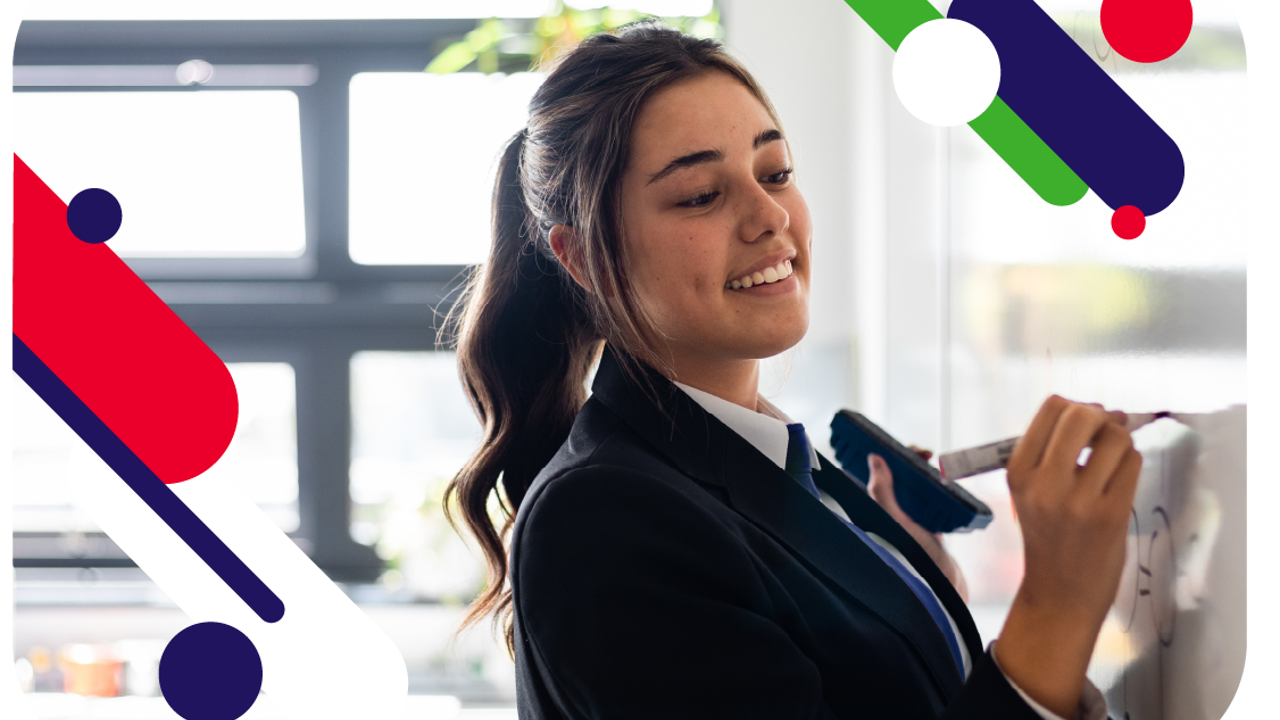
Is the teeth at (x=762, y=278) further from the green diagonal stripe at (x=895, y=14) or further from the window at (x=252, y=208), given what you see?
the window at (x=252, y=208)

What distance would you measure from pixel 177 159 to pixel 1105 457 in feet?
7.14

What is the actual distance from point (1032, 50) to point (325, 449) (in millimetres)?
1903

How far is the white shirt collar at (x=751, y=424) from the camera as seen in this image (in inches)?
29.7

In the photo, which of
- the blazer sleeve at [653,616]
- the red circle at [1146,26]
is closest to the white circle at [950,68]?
the red circle at [1146,26]

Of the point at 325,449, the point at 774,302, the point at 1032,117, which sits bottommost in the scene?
the point at 325,449

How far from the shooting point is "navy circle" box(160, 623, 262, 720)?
175 centimetres

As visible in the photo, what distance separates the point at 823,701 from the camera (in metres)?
0.57

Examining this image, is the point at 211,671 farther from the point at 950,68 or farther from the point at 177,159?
the point at 950,68

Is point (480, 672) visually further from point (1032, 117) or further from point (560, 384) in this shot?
point (1032, 117)

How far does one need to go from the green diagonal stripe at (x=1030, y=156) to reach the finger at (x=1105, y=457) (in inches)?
10.5

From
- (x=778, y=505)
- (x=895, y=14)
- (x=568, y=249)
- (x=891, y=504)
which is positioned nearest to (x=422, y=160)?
(x=895, y=14)

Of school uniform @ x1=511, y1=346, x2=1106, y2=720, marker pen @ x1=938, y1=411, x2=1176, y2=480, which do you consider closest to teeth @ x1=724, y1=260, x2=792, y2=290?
school uniform @ x1=511, y1=346, x2=1106, y2=720

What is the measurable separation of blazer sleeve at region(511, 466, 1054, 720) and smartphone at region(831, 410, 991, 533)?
246 mm

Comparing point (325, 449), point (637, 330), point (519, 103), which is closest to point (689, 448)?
point (637, 330)
